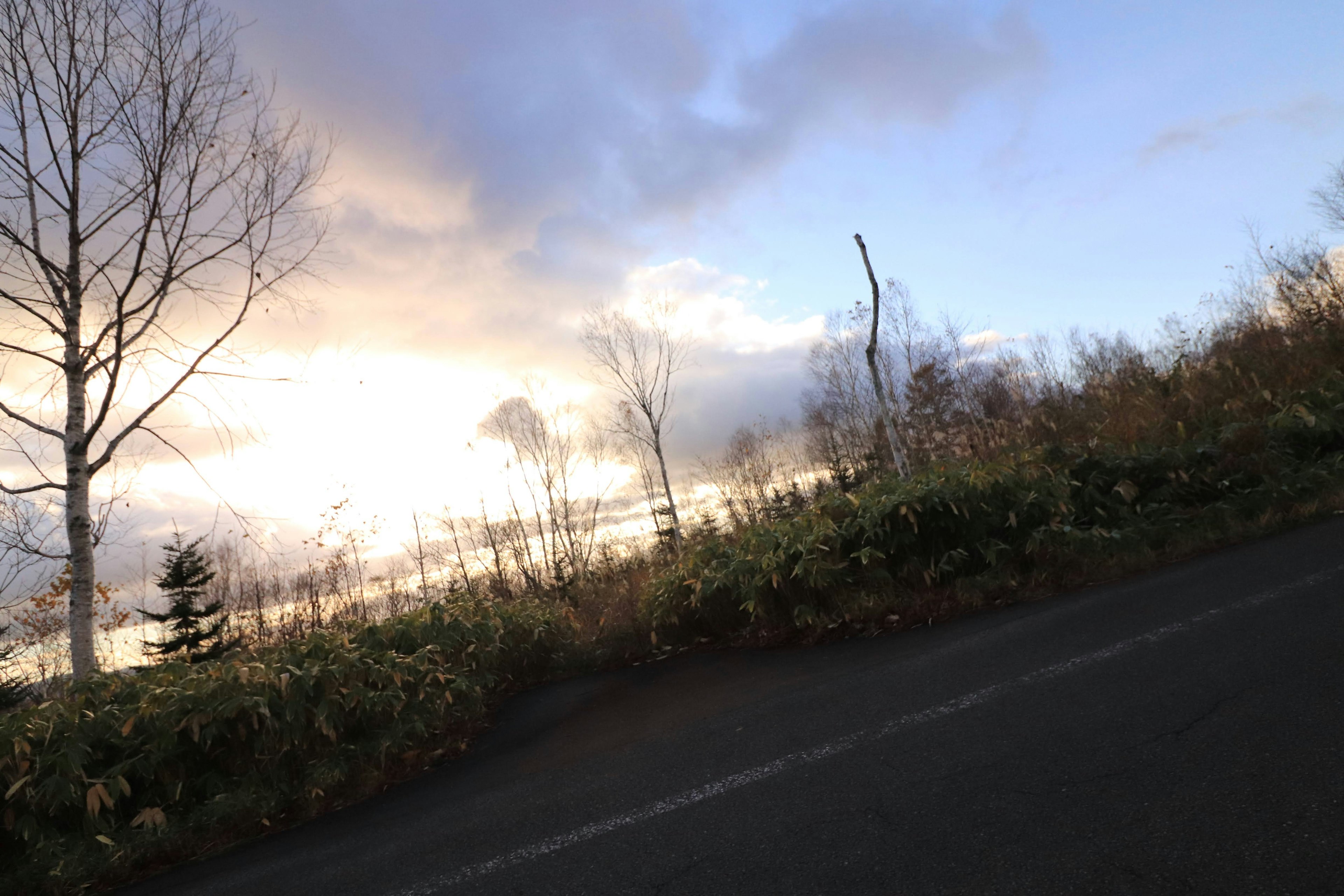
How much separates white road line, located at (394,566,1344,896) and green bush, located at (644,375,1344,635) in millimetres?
2048

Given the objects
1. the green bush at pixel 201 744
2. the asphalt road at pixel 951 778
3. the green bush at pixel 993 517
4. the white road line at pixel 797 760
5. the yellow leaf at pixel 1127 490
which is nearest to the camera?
the asphalt road at pixel 951 778

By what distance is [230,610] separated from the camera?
61.5 feet

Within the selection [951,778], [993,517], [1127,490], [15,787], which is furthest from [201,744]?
[1127,490]

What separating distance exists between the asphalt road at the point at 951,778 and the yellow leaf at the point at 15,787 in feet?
3.95

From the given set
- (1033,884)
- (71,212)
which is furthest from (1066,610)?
(71,212)

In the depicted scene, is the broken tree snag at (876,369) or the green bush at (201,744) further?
the broken tree snag at (876,369)

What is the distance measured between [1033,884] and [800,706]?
2183mm

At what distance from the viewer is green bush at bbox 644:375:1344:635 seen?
6141mm

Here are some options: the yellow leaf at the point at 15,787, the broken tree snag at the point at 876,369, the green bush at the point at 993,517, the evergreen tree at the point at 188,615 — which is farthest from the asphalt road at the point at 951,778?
the evergreen tree at the point at 188,615

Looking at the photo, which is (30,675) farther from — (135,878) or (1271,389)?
(1271,389)

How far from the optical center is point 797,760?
3.30m

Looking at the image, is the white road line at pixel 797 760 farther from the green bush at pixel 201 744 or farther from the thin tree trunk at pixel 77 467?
the thin tree trunk at pixel 77 467

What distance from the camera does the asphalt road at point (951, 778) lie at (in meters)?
2.13

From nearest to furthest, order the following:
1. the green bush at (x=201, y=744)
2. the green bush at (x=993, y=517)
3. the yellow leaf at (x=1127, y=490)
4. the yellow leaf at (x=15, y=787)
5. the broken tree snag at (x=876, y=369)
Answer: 1. the yellow leaf at (x=15, y=787)
2. the green bush at (x=201, y=744)
3. the green bush at (x=993, y=517)
4. the yellow leaf at (x=1127, y=490)
5. the broken tree snag at (x=876, y=369)
